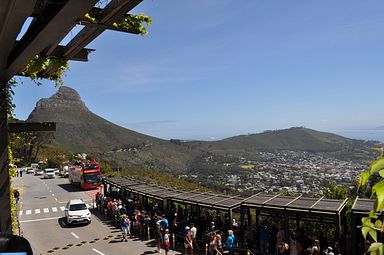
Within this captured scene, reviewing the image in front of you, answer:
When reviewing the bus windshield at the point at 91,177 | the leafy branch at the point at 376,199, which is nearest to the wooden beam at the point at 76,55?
the leafy branch at the point at 376,199

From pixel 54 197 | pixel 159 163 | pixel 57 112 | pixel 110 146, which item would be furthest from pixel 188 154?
pixel 54 197

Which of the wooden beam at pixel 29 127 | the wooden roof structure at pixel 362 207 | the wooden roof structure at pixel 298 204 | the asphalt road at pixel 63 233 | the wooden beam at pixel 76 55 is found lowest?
the asphalt road at pixel 63 233

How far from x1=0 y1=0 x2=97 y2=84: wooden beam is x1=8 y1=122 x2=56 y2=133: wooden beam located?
128 inches

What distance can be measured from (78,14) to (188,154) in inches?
5712

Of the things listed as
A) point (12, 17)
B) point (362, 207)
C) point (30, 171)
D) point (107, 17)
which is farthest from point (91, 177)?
point (12, 17)

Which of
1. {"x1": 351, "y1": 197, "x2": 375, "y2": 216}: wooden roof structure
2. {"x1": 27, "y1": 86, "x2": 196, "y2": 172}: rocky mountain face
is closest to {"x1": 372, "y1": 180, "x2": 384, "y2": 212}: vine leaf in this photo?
{"x1": 351, "y1": 197, "x2": 375, "y2": 216}: wooden roof structure

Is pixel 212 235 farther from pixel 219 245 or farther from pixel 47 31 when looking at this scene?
pixel 47 31

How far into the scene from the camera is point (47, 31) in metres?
4.05

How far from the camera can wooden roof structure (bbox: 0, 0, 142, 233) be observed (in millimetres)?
3418

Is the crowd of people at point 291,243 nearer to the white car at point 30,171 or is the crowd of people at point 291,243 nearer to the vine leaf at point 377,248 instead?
the vine leaf at point 377,248

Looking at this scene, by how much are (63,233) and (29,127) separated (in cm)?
1804

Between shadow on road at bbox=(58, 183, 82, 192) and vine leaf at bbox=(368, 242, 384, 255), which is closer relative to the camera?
vine leaf at bbox=(368, 242, 384, 255)

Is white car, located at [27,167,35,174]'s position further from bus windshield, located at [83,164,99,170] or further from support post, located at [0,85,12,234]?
support post, located at [0,85,12,234]

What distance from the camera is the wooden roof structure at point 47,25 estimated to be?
342 cm
